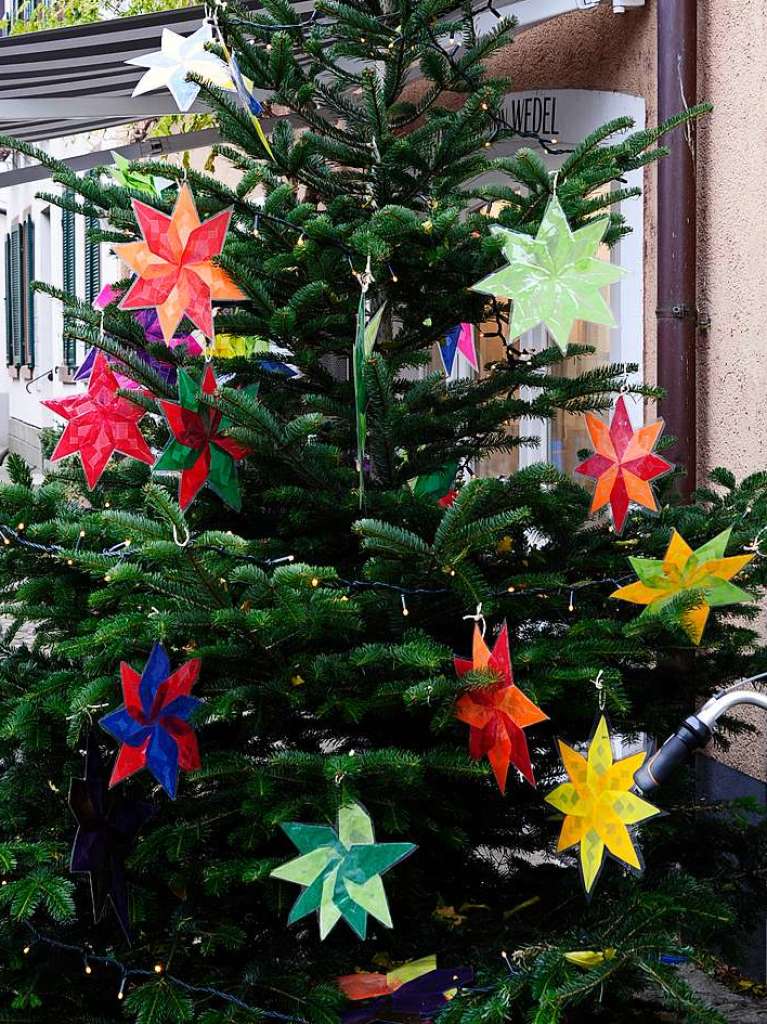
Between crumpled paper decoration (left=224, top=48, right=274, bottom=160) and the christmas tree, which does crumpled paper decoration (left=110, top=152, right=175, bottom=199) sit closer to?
the christmas tree

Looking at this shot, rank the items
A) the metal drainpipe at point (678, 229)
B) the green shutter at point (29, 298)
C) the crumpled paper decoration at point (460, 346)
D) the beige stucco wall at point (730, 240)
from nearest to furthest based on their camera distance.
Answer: the crumpled paper decoration at point (460, 346) → the beige stucco wall at point (730, 240) → the metal drainpipe at point (678, 229) → the green shutter at point (29, 298)

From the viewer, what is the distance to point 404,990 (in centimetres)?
269

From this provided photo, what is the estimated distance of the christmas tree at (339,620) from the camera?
8.20 feet

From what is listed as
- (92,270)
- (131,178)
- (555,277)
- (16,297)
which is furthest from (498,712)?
(16,297)

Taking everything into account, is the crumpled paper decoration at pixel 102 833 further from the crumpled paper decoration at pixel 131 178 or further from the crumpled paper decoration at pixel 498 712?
the crumpled paper decoration at pixel 131 178

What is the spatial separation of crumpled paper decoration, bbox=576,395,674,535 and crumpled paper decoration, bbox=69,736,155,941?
3.86 feet

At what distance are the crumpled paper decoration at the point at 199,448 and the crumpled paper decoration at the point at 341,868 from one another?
754 mm

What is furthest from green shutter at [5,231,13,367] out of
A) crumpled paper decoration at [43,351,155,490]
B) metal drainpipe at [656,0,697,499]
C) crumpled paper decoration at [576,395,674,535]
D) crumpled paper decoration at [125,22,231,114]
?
crumpled paper decoration at [576,395,674,535]

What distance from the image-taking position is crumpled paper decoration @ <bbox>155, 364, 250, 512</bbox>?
2768mm

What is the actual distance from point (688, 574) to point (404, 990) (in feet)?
3.28

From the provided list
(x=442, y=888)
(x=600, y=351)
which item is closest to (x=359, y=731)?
(x=442, y=888)

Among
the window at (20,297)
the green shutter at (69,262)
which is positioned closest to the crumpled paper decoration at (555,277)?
the green shutter at (69,262)

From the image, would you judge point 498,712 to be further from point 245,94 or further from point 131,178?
point 131,178

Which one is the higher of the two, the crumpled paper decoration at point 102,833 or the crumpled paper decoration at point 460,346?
the crumpled paper decoration at point 460,346
